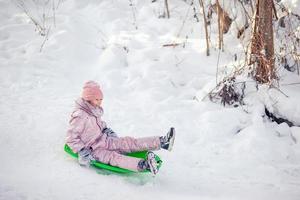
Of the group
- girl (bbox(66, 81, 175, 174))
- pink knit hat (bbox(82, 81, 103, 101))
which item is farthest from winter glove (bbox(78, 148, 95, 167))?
pink knit hat (bbox(82, 81, 103, 101))

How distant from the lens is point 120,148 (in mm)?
3973

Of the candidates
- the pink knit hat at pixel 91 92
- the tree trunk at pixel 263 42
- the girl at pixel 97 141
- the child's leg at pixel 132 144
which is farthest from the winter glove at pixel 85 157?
the tree trunk at pixel 263 42

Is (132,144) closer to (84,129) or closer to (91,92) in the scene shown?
(84,129)

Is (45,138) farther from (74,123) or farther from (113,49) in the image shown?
(113,49)

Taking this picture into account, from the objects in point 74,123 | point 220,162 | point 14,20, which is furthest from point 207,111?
point 14,20

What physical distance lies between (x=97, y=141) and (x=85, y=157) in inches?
11.2

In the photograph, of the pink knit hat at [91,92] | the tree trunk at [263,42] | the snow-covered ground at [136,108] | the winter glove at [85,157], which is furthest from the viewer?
the tree trunk at [263,42]

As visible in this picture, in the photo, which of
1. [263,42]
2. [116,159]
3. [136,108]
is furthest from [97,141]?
[263,42]

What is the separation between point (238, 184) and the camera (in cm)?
360

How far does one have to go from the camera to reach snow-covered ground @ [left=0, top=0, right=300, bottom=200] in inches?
138

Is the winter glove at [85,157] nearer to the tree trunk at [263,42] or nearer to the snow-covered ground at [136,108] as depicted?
the snow-covered ground at [136,108]

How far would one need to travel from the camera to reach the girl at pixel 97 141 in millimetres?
3668

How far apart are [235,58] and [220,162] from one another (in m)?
2.02

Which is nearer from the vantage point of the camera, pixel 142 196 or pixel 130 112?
pixel 142 196
